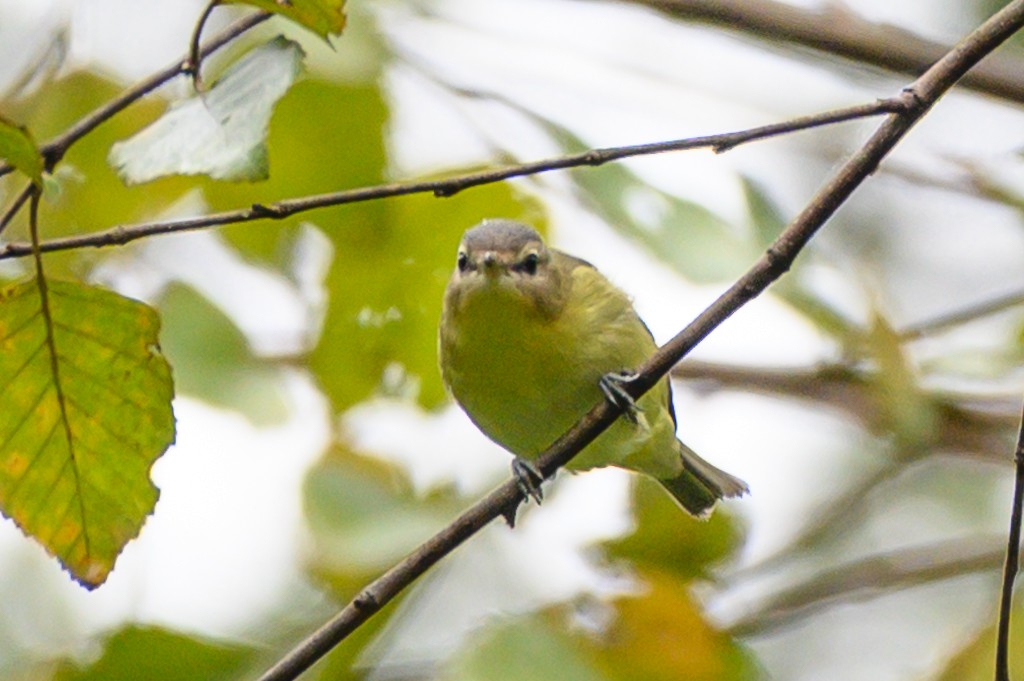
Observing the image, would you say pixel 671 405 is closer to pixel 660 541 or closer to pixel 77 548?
pixel 660 541

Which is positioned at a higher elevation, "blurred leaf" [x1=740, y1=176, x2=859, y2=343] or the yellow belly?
"blurred leaf" [x1=740, y1=176, x2=859, y2=343]

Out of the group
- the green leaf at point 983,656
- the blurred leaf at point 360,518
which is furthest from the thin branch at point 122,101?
the green leaf at point 983,656

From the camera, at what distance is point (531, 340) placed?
8.73 ft

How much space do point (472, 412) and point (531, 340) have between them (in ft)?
0.74

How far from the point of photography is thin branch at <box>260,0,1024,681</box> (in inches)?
64.4

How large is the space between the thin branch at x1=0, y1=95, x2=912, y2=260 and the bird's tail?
1.78 meters

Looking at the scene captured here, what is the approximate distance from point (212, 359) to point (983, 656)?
1.64 m

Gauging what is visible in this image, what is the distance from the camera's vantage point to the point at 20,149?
1.45m

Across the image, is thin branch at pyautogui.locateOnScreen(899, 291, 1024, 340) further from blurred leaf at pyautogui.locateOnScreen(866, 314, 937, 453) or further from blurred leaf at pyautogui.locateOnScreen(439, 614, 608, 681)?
blurred leaf at pyautogui.locateOnScreen(439, 614, 608, 681)

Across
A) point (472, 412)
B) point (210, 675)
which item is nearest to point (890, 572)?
point (472, 412)

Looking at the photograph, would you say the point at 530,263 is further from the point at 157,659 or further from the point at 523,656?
the point at 157,659

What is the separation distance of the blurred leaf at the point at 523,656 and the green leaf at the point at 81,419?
0.63 m

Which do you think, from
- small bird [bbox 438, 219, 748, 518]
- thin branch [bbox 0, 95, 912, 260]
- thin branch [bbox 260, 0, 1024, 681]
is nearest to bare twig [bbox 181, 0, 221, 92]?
thin branch [bbox 0, 95, 912, 260]

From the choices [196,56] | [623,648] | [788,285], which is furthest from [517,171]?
[788,285]
